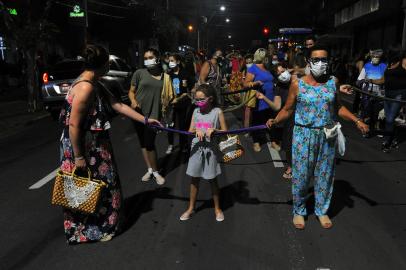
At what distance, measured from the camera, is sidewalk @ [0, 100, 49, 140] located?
36.4 ft

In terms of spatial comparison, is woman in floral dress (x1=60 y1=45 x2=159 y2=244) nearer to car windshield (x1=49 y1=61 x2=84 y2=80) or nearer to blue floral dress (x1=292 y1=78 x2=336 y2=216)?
blue floral dress (x1=292 y1=78 x2=336 y2=216)

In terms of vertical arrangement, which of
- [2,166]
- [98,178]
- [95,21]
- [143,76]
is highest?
[95,21]

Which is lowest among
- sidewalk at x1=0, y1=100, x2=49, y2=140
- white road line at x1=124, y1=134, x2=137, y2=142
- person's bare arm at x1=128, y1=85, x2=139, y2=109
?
sidewalk at x1=0, y1=100, x2=49, y2=140

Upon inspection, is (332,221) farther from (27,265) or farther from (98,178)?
(27,265)

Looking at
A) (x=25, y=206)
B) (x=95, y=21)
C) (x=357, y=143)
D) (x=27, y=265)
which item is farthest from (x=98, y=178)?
(x=95, y=21)

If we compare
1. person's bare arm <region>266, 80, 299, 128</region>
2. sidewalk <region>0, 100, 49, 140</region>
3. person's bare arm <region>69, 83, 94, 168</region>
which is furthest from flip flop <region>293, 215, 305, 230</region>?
sidewalk <region>0, 100, 49, 140</region>

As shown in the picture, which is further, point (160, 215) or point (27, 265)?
point (160, 215)

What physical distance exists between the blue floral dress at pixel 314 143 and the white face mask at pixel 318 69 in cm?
12

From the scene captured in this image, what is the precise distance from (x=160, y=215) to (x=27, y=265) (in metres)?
1.56

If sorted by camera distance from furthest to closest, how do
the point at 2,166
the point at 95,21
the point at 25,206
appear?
Result: the point at 95,21
the point at 2,166
the point at 25,206

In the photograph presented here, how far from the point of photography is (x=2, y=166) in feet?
24.0

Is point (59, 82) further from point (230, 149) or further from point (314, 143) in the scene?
point (314, 143)

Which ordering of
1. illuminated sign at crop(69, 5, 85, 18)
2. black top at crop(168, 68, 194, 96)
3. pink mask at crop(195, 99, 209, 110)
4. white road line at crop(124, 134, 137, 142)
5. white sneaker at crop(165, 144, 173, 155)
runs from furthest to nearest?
illuminated sign at crop(69, 5, 85, 18) < white road line at crop(124, 134, 137, 142) < white sneaker at crop(165, 144, 173, 155) < black top at crop(168, 68, 194, 96) < pink mask at crop(195, 99, 209, 110)

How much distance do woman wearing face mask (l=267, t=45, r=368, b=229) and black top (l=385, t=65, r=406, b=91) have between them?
169 inches
